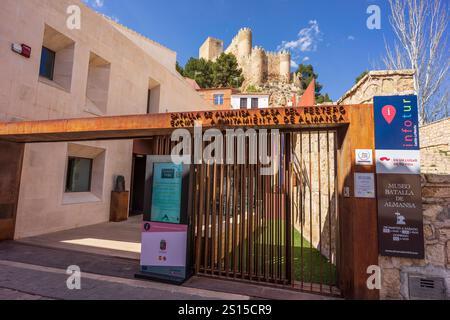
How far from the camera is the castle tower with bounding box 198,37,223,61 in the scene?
52375 mm

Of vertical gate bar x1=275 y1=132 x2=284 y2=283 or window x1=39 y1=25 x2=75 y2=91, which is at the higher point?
window x1=39 y1=25 x2=75 y2=91

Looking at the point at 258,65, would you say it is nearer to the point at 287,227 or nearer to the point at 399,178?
the point at 287,227

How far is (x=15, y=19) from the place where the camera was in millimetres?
6223

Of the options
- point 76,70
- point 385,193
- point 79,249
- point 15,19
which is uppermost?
point 15,19

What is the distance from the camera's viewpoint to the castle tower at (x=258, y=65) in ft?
153

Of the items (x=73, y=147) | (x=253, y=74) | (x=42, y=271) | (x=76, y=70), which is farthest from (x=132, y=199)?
(x=253, y=74)

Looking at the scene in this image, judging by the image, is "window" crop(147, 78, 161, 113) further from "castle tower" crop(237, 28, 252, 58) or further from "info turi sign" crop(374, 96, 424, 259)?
"castle tower" crop(237, 28, 252, 58)

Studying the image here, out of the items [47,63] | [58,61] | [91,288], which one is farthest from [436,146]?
[47,63]

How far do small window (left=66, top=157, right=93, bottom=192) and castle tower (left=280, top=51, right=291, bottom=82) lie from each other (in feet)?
149

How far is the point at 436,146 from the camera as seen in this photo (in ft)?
33.3

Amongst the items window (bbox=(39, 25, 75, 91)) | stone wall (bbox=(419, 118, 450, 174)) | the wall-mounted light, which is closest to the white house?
stone wall (bbox=(419, 118, 450, 174))

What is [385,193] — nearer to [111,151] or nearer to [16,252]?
[16,252]

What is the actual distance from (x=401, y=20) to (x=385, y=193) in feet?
49.4

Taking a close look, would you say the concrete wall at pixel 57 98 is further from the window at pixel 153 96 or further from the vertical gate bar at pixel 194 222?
the vertical gate bar at pixel 194 222
